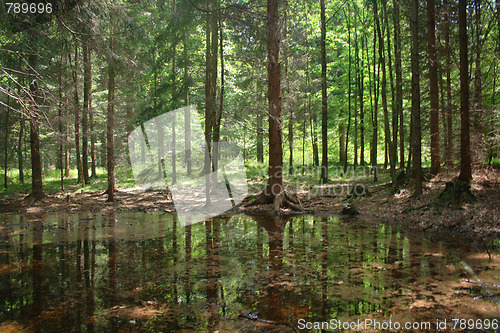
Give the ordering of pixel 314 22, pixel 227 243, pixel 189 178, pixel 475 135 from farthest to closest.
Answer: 1. pixel 314 22
2. pixel 189 178
3. pixel 475 135
4. pixel 227 243

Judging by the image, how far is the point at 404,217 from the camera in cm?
1008

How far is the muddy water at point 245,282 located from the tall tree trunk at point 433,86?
5.78 m

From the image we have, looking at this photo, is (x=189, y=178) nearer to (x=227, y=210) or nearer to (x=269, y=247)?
(x=227, y=210)

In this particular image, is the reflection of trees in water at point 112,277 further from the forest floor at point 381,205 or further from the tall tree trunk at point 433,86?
the tall tree trunk at point 433,86

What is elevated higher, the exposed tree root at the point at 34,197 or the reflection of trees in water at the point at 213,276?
the exposed tree root at the point at 34,197

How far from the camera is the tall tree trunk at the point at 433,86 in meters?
11.2

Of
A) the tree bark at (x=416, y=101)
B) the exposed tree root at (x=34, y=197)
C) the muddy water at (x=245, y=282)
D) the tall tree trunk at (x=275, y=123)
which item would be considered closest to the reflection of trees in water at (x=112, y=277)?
the muddy water at (x=245, y=282)

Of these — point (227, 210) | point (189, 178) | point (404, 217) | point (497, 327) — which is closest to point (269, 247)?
point (497, 327)

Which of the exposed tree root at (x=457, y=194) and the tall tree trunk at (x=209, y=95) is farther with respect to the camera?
the tall tree trunk at (x=209, y=95)

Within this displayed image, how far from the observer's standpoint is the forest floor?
835 cm

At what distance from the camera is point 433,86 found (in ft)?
40.1

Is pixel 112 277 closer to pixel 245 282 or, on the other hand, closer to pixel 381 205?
pixel 245 282

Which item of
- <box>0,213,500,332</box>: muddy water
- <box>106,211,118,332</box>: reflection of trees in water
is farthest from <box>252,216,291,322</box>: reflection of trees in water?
<box>106,211,118,332</box>: reflection of trees in water

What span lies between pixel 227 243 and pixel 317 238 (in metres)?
2.29
